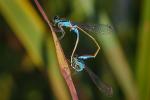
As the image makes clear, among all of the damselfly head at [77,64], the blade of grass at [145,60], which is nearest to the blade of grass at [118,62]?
the blade of grass at [145,60]

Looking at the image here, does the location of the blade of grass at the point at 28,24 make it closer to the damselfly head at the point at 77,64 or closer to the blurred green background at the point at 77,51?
the blurred green background at the point at 77,51

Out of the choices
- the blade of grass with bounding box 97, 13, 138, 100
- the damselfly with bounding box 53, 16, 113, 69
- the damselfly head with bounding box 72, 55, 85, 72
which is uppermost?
the damselfly with bounding box 53, 16, 113, 69

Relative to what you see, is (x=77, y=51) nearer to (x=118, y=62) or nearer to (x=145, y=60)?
(x=118, y=62)

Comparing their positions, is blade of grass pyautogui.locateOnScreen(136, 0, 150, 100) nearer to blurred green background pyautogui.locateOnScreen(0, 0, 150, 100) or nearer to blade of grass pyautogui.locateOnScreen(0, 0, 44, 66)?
blurred green background pyautogui.locateOnScreen(0, 0, 150, 100)

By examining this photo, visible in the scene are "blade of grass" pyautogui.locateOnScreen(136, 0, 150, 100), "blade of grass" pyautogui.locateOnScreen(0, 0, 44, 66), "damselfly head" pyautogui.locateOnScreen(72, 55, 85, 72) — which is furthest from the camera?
"blade of grass" pyautogui.locateOnScreen(136, 0, 150, 100)

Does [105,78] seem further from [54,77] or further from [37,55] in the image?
[37,55]

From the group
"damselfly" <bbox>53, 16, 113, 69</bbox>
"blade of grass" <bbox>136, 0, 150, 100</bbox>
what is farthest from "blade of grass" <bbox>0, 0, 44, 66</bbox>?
"blade of grass" <bbox>136, 0, 150, 100</bbox>

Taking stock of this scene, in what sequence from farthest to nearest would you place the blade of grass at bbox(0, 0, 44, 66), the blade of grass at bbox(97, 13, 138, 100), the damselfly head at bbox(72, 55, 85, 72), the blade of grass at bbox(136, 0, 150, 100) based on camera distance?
the blade of grass at bbox(97, 13, 138, 100) → the blade of grass at bbox(136, 0, 150, 100) → the blade of grass at bbox(0, 0, 44, 66) → the damselfly head at bbox(72, 55, 85, 72)

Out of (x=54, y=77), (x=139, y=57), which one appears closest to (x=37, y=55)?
(x=54, y=77)

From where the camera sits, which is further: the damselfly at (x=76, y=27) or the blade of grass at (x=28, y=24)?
the blade of grass at (x=28, y=24)
